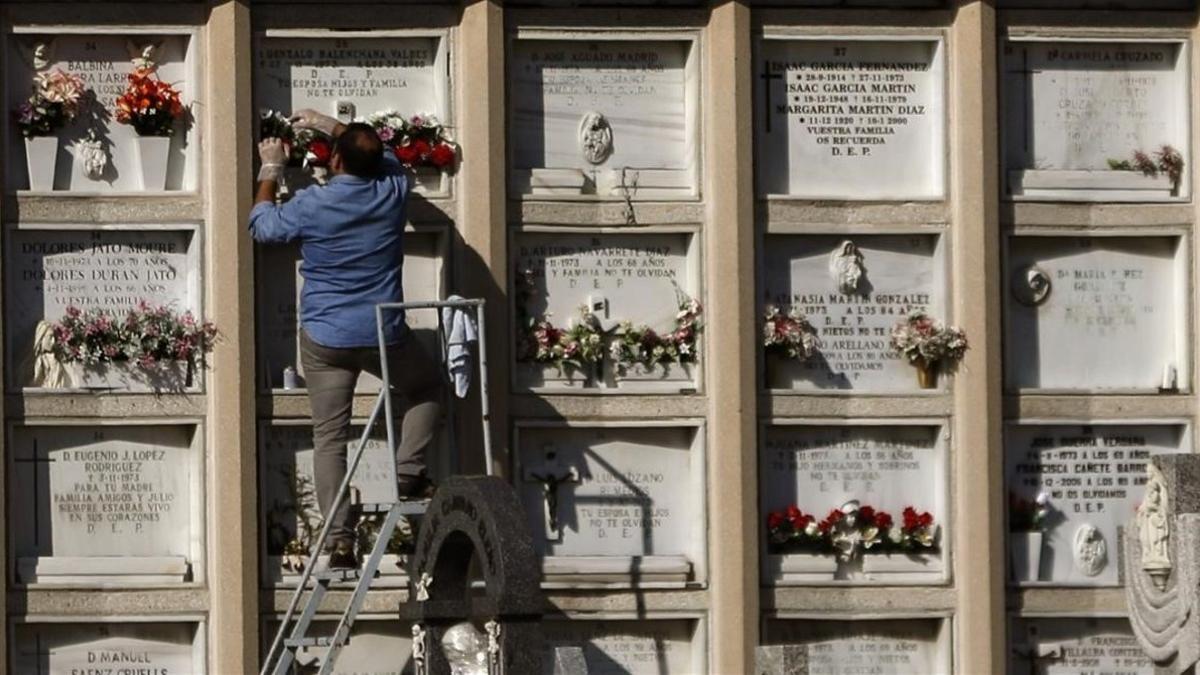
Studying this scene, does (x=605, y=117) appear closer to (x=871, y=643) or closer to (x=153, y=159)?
(x=153, y=159)

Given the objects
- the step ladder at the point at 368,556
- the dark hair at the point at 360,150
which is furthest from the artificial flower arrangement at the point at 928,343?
the dark hair at the point at 360,150

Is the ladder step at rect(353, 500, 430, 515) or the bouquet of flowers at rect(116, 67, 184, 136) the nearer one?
the ladder step at rect(353, 500, 430, 515)

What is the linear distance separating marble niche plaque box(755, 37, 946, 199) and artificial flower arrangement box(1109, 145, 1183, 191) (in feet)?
3.21

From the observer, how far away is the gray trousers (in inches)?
613

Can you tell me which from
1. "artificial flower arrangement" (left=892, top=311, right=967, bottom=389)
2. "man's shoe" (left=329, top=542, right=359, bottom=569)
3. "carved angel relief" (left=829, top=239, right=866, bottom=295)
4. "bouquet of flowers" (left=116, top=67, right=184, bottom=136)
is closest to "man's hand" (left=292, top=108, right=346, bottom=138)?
"bouquet of flowers" (left=116, top=67, right=184, bottom=136)

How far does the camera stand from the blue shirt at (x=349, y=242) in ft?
50.7

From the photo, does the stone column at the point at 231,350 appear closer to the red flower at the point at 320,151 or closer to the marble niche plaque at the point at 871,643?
the red flower at the point at 320,151

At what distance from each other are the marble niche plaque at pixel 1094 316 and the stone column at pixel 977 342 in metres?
0.23

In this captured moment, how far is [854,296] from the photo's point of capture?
1656 cm

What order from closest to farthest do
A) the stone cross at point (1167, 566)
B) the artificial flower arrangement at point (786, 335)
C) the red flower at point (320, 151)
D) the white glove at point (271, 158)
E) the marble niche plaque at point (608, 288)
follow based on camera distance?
the stone cross at point (1167, 566)
the white glove at point (271, 158)
the red flower at point (320, 151)
the marble niche plaque at point (608, 288)
the artificial flower arrangement at point (786, 335)

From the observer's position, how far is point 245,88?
15.9 m

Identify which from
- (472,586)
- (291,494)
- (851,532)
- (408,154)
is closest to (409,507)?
(472,586)

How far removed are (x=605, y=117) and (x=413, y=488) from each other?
222 cm

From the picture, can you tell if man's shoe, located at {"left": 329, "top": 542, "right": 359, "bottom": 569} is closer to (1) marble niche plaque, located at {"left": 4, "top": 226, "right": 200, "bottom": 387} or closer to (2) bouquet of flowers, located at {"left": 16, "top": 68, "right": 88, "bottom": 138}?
(1) marble niche plaque, located at {"left": 4, "top": 226, "right": 200, "bottom": 387}
